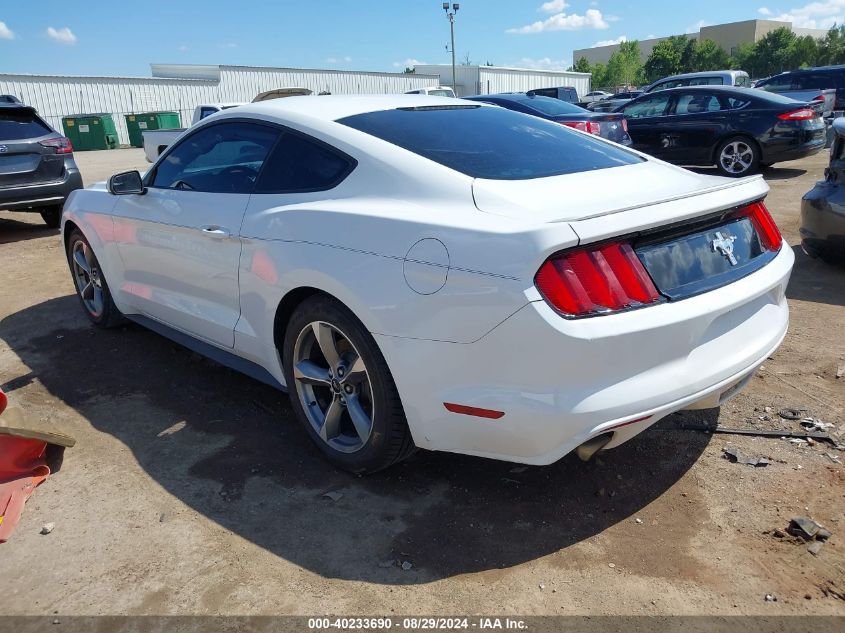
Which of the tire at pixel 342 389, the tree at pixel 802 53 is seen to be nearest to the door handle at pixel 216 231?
the tire at pixel 342 389

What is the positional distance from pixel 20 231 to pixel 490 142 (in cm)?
865

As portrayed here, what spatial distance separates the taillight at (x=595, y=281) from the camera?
2.17 m

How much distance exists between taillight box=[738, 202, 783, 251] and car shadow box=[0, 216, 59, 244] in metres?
8.75

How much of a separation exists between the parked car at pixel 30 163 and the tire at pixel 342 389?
691cm

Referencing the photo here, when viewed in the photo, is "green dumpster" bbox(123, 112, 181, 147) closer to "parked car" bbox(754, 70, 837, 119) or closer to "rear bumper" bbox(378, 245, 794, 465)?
"parked car" bbox(754, 70, 837, 119)

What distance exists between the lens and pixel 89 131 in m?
30.1

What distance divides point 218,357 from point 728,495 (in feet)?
8.37

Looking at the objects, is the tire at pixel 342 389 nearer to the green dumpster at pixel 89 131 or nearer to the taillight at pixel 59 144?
the taillight at pixel 59 144

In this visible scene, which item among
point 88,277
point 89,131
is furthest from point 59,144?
point 89,131

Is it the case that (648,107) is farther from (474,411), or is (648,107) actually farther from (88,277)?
(474,411)

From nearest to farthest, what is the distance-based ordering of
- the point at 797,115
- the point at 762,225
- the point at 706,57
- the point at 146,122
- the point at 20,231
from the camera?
the point at 762,225
the point at 20,231
the point at 797,115
the point at 146,122
the point at 706,57

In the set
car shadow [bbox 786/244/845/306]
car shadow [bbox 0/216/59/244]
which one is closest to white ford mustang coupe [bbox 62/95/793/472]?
car shadow [bbox 786/244/845/306]

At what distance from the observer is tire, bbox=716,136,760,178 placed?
35.3 ft

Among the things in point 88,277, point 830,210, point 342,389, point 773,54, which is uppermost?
point 773,54
